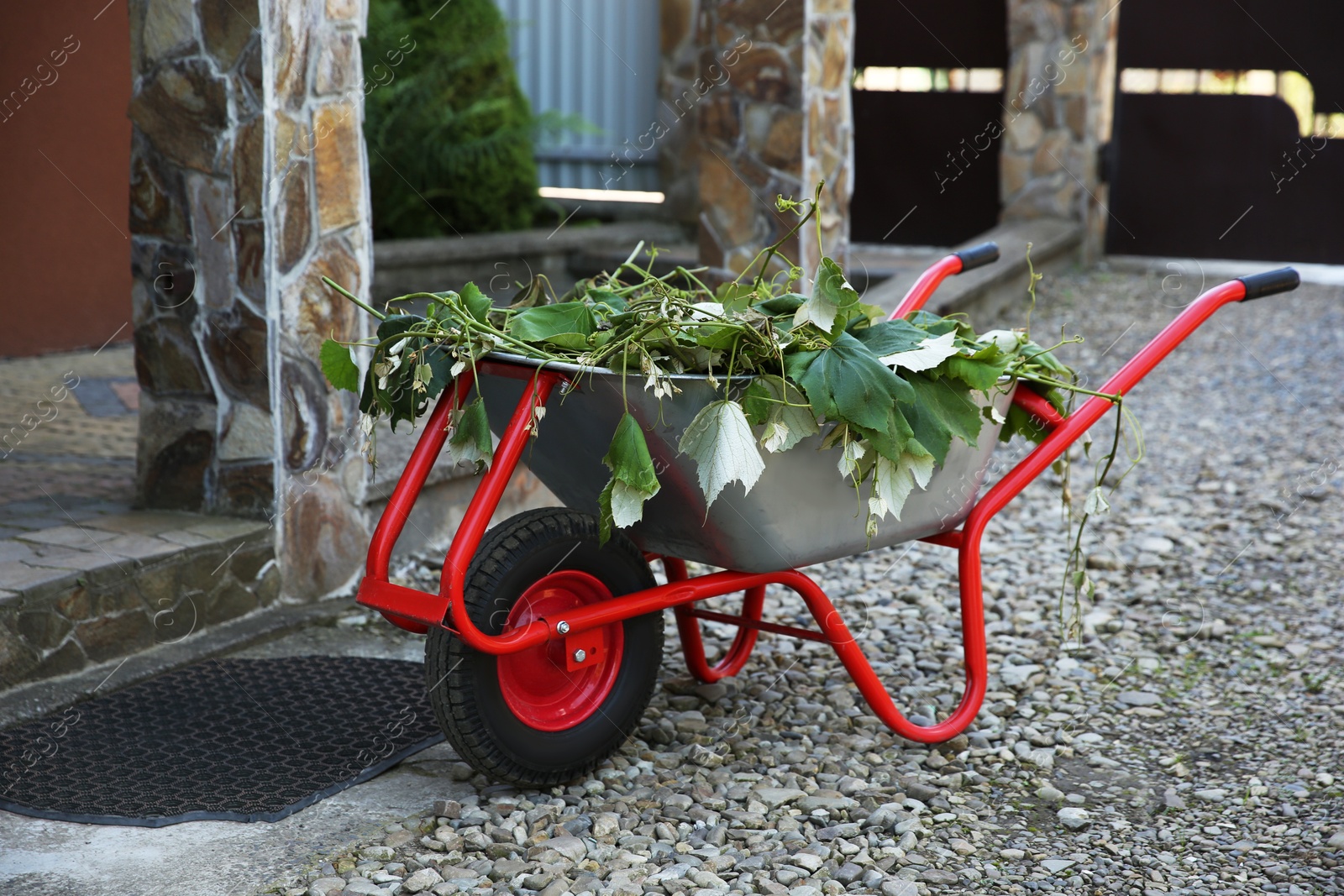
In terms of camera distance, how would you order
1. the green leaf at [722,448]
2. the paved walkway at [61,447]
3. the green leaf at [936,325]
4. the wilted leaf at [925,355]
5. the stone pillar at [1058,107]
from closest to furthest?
the green leaf at [722,448], the wilted leaf at [925,355], the green leaf at [936,325], the paved walkway at [61,447], the stone pillar at [1058,107]

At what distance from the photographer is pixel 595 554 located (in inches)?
90.4

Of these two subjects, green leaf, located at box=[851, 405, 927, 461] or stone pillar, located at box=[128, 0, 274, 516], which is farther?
stone pillar, located at box=[128, 0, 274, 516]

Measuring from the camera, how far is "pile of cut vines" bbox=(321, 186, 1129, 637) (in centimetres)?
204

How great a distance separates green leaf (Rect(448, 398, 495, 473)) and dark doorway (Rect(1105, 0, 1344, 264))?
7.15 m

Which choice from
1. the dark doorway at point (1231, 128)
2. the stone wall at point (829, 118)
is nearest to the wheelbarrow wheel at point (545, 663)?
the stone wall at point (829, 118)

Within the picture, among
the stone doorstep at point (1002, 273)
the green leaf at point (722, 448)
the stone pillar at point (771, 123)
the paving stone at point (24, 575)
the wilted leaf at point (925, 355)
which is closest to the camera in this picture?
the green leaf at point (722, 448)

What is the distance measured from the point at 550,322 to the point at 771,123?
2851 millimetres

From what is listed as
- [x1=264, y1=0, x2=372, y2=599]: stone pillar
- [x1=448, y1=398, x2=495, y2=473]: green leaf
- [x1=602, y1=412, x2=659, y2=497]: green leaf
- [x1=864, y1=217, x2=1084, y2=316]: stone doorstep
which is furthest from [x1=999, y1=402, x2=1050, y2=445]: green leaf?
[x1=864, y1=217, x2=1084, y2=316]: stone doorstep

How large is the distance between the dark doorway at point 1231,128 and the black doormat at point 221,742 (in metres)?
6.94

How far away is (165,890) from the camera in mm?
2002

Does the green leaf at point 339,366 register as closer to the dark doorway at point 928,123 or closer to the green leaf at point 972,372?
the green leaf at point 972,372

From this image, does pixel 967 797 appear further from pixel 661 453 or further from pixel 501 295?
pixel 501 295

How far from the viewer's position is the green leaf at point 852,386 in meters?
2.04

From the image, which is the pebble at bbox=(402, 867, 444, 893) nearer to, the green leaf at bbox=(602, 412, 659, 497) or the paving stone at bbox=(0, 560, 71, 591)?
the green leaf at bbox=(602, 412, 659, 497)
